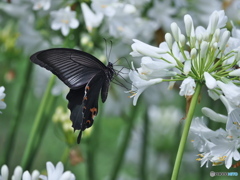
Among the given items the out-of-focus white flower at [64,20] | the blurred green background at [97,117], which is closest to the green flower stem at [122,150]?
the blurred green background at [97,117]

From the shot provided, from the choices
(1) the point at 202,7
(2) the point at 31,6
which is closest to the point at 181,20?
(1) the point at 202,7

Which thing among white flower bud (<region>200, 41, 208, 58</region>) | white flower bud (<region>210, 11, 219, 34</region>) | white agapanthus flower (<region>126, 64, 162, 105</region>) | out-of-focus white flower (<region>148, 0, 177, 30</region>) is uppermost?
out-of-focus white flower (<region>148, 0, 177, 30</region>)

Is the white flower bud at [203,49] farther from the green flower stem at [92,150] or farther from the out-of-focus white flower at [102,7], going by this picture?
the green flower stem at [92,150]

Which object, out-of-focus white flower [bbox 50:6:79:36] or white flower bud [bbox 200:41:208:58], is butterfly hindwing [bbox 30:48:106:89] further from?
out-of-focus white flower [bbox 50:6:79:36]

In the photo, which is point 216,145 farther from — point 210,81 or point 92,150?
point 92,150

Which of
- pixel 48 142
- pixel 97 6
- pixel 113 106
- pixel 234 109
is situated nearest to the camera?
pixel 234 109

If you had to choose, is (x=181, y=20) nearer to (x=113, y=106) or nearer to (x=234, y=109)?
(x=113, y=106)

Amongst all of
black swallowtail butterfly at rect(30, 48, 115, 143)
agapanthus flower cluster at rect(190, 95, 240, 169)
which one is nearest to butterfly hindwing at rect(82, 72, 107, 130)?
black swallowtail butterfly at rect(30, 48, 115, 143)
